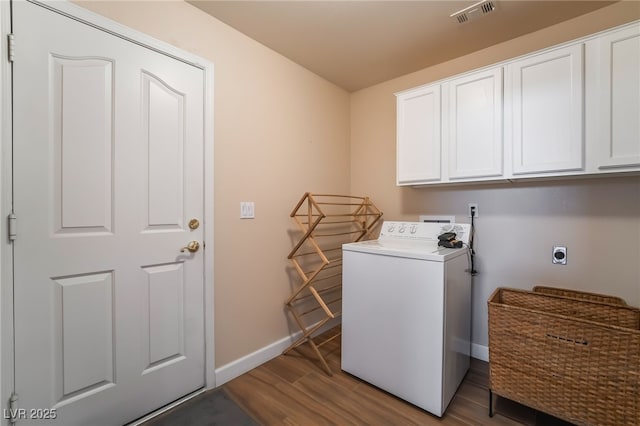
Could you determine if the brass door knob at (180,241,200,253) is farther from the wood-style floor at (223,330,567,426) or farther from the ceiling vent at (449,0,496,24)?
the ceiling vent at (449,0,496,24)

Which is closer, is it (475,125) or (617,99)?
(617,99)

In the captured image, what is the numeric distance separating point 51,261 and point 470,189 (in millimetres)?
2605

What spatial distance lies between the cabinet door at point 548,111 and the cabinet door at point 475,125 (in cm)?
9

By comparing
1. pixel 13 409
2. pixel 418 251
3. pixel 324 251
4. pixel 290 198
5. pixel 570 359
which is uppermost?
pixel 290 198

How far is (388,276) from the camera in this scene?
171 centimetres

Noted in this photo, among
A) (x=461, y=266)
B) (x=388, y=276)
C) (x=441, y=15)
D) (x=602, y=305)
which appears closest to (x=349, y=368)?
(x=388, y=276)

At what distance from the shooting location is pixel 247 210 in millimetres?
2002

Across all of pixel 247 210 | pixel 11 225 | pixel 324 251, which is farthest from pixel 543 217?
pixel 11 225

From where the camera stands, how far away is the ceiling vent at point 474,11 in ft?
5.40

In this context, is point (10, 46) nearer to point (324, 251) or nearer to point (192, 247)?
point (192, 247)

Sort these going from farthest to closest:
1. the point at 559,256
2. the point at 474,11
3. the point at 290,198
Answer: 1. the point at 290,198
2. the point at 559,256
3. the point at 474,11

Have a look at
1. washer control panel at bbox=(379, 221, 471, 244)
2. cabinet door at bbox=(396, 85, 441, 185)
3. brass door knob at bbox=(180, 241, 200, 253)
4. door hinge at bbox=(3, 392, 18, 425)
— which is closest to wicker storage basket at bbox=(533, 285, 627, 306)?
washer control panel at bbox=(379, 221, 471, 244)

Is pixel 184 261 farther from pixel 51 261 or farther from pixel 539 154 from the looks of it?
pixel 539 154

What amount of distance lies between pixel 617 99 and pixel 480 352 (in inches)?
71.7
